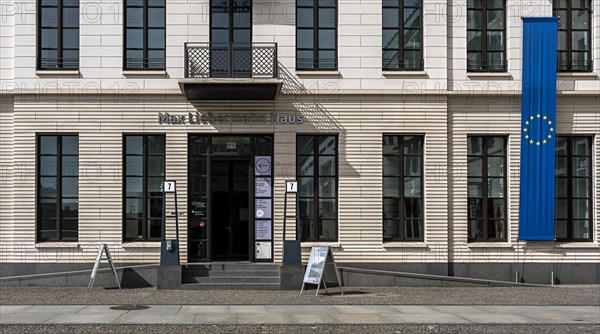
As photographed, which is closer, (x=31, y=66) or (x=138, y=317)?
(x=138, y=317)

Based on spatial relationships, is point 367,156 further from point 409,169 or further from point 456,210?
point 456,210

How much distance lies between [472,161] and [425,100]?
2.20 m

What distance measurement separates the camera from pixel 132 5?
20.8 metres

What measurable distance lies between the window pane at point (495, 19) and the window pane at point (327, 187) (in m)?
6.27

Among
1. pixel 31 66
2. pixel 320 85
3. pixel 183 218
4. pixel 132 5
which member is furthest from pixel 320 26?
pixel 31 66

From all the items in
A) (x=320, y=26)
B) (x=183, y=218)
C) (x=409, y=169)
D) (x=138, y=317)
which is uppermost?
(x=320, y=26)

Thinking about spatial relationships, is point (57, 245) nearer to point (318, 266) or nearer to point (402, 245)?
point (318, 266)

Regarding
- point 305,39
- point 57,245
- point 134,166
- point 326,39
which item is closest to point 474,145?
point 326,39

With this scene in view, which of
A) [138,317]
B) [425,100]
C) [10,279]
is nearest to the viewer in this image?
[138,317]

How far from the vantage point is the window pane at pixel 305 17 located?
20.9 meters

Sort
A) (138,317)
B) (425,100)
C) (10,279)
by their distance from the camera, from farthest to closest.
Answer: (425,100) < (10,279) < (138,317)

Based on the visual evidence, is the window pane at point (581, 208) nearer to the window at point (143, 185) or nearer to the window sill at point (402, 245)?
the window sill at point (402, 245)

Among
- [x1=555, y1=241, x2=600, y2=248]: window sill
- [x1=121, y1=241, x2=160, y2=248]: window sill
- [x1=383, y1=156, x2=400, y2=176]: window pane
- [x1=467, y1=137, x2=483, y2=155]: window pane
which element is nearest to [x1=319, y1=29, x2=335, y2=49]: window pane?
[x1=383, y1=156, x2=400, y2=176]: window pane

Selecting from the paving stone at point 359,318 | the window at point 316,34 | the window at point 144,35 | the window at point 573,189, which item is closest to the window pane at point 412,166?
the window at point 316,34
